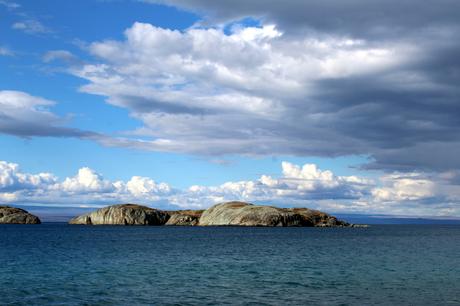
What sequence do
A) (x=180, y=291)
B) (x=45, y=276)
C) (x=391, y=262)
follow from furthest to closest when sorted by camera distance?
(x=391, y=262)
(x=45, y=276)
(x=180, y=291)

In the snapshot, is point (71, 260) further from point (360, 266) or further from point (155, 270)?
point (360, 266)

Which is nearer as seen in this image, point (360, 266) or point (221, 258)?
point (360, 266)

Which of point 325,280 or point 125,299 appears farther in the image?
point 325,280

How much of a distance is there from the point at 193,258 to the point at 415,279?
41.1m

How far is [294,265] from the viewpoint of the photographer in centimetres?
7512

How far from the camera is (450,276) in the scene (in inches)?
2431

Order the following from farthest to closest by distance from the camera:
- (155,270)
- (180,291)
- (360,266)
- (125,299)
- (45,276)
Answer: (360,266), (155,270), (45,276), (180,291), (125,299)

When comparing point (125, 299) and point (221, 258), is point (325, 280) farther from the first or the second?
point (221, 258)

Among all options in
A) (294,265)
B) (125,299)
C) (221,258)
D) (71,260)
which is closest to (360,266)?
(294,265)

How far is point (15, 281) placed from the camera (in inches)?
2203

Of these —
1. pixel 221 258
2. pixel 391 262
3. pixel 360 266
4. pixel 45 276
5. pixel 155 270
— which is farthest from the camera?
pixel 221 258

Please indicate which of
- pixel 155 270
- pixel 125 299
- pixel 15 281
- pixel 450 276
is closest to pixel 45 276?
pixel 15 281

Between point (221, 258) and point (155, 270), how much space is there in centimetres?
2212

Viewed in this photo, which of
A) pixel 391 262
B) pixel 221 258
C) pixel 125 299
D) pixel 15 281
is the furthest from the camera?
pixel 221 258
